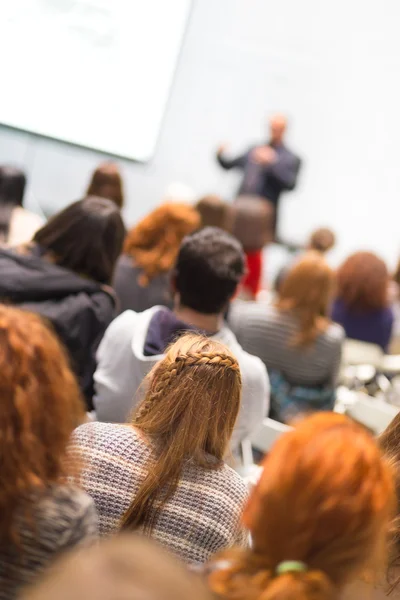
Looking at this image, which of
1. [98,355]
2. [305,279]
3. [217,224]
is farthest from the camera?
[217,224]

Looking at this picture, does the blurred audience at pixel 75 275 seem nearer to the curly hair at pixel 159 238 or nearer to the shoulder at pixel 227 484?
the curly hair at pixel 159 238

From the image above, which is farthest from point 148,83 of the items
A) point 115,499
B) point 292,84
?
point 115,499

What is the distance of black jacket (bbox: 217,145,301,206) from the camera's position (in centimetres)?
572

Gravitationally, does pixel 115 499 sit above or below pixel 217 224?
below

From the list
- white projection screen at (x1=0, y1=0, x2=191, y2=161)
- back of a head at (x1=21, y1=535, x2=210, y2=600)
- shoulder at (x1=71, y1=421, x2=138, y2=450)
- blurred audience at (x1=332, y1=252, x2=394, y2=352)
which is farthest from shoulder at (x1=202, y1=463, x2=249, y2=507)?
white projection screen at (x1=0, y1=0, x2=191, y2=161)

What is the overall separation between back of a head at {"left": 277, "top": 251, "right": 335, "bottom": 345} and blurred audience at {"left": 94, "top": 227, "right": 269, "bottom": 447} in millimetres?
522

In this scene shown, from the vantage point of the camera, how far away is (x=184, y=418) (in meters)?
1.49

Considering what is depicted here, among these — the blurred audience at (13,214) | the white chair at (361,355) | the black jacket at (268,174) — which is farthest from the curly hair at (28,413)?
the black jacket at (268,174)

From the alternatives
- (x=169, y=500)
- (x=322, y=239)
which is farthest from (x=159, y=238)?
(x=322, y=239)

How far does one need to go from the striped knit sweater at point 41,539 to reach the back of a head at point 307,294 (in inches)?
70.6

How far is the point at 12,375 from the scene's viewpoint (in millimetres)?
1128

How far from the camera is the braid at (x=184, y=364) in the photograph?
152cm

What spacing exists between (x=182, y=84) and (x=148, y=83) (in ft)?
3.78

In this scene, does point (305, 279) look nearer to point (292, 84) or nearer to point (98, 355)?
point (98, 355)
